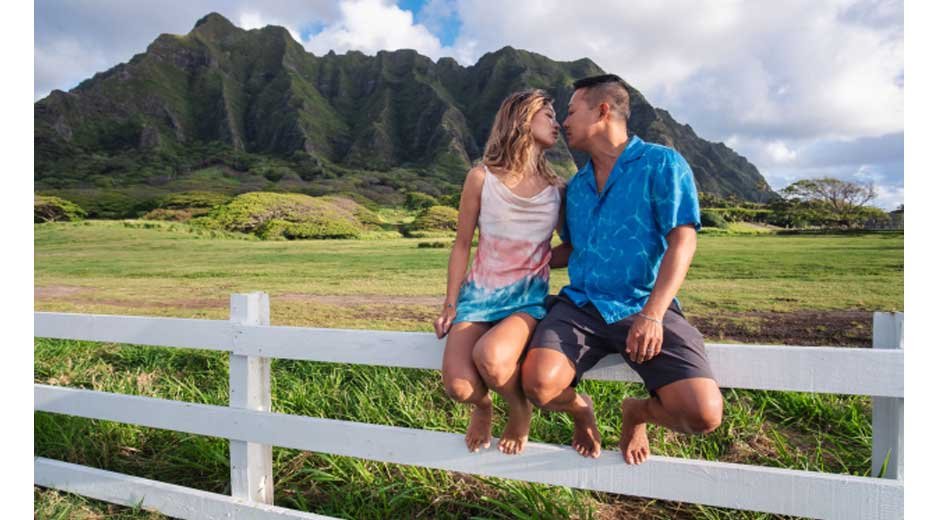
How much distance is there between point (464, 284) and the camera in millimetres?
2174

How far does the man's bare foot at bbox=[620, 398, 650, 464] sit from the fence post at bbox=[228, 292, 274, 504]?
1.61 meters

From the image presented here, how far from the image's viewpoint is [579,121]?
216 centimetres

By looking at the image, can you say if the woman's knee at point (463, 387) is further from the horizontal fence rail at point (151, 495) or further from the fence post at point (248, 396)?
the fence post at point (248, 396)

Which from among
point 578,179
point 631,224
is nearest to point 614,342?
point 631,224

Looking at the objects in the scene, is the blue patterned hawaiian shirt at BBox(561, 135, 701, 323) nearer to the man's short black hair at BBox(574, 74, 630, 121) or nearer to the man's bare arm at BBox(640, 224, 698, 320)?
the man's bare arm at BBox(640, 224, 698, 320)

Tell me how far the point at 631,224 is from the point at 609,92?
0.51 m

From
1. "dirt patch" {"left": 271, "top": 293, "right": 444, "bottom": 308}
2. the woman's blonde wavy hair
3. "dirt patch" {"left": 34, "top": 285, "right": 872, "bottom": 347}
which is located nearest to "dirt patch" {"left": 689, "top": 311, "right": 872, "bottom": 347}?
"dirt patch" {"left": 34, "top": 285, "right": 872, "bottom": 347}

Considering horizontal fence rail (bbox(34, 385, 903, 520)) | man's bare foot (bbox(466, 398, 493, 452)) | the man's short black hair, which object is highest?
the man's short black hair

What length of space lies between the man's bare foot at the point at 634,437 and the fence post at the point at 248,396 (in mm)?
1609

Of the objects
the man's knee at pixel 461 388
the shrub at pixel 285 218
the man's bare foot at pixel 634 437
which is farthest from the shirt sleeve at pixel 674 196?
the shrub at pixel 285 218

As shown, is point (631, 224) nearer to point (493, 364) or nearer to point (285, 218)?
point (493, 364)

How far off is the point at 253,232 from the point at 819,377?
11208mm

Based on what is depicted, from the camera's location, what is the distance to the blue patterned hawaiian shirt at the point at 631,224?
76.6 inches

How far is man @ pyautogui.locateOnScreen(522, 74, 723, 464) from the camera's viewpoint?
1860 millimetres
